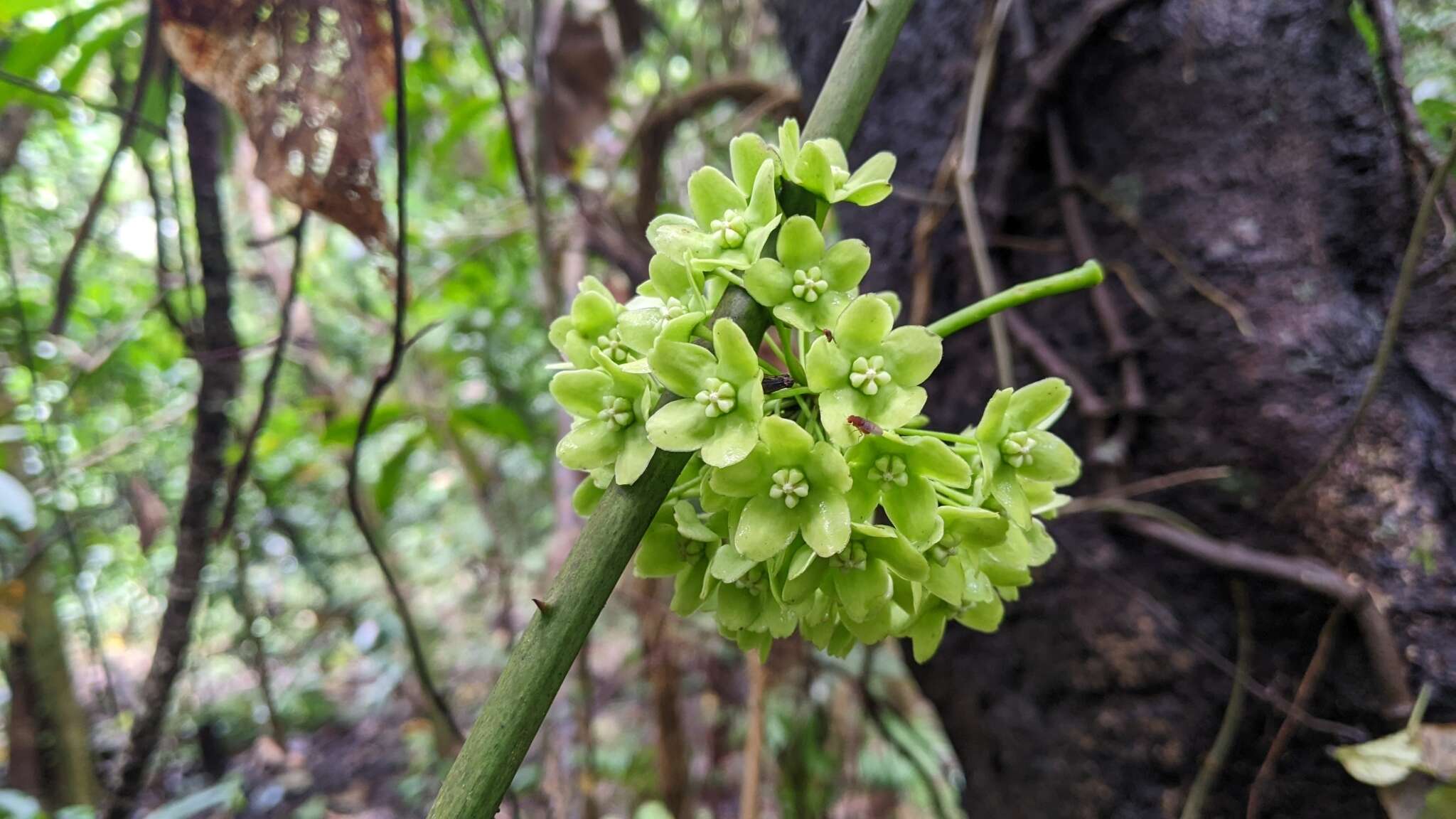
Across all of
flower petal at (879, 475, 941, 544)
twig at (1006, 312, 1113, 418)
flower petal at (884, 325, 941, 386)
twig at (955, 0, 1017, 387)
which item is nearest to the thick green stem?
flower petal at (884, 325, 941, 386)

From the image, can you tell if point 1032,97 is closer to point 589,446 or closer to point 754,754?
point 589,446

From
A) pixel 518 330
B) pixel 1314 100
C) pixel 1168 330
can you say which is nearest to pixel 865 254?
pixel 1168 330

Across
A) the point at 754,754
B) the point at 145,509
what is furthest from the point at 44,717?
the point at 754,754

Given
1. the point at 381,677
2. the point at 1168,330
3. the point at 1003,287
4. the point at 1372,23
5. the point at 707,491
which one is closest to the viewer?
the point at 707,491

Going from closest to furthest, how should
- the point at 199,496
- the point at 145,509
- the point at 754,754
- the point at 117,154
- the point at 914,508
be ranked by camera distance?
the point at 914,508 → the point at 117,154 → the point at 199,496 → the point at 754,754 → the point at 145,509

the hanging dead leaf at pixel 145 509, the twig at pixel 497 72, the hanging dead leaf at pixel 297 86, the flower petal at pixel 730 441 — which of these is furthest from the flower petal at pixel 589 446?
the hanging dead leaf at pixel 145 509

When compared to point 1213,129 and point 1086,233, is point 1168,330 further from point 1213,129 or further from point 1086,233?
point 1213,129

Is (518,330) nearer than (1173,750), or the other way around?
(1173,750)
